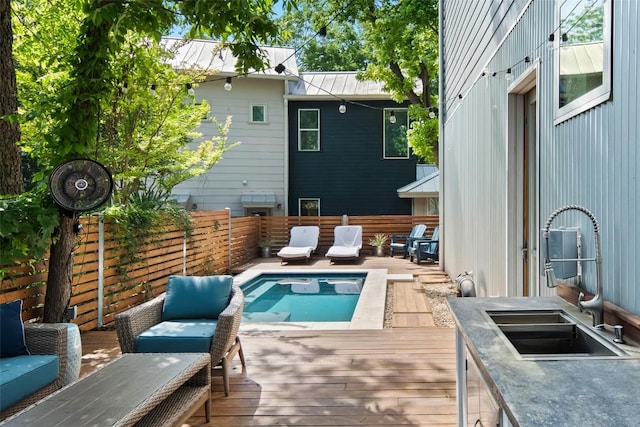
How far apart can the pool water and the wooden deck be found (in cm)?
169

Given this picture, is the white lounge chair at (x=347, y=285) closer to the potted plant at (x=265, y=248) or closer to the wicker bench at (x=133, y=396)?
the potted plant at (x=265, y=248)

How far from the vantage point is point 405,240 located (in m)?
12.9

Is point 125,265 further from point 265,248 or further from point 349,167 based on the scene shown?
point 349,167

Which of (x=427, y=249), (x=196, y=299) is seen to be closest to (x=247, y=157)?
(x=427, y=249)

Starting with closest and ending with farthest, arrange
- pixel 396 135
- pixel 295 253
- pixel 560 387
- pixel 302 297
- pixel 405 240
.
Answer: pixel 560 387
pixel 302 297
pixel 295 253
pixel 405 240
pixel 396 135

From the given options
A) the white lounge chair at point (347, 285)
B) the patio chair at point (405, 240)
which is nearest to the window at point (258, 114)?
the patio chair at point (405, 240)

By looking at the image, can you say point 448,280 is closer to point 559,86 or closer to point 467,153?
point 467,153

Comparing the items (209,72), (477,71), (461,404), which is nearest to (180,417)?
(461,404)

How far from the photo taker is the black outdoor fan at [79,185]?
422 centimetres

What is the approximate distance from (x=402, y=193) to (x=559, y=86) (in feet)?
35.4

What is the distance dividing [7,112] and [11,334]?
2.27 metres

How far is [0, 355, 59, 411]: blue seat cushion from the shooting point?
2648 millimetres

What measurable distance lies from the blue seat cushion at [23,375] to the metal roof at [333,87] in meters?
11.5

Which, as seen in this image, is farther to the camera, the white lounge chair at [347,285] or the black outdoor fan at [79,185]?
the white lounge chair at [347,285]
